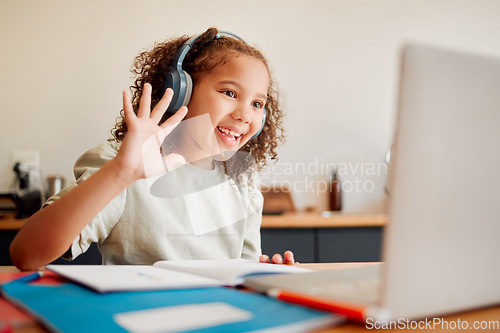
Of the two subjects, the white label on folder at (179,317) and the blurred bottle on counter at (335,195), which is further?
the blurred bottle on counter at (335,195)

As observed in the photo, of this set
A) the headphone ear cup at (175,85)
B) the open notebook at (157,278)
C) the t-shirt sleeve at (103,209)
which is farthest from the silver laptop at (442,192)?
the headphone ear cup at (175,85)

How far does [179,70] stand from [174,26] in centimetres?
134

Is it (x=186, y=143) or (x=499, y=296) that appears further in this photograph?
(x=186, y=143)

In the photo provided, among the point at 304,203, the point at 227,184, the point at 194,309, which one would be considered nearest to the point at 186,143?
→ the point at 227,184

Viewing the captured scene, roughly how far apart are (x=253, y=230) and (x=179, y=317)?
0.93 meters

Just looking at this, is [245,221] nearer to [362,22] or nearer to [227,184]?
[227,184]

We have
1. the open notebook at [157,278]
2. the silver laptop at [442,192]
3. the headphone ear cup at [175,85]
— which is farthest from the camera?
the headphone ear cup at [175,85]

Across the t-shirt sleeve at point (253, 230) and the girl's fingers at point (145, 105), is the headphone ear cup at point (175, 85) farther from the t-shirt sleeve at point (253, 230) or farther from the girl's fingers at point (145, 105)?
the t-shirt sleeve at point (253, 230)

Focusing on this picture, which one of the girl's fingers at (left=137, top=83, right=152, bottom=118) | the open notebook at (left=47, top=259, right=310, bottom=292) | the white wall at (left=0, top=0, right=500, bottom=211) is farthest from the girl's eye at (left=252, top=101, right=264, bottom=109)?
the white wall at (left=0, top=0, right=500, bottom=211)

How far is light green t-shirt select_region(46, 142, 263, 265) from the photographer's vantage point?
0.96 meters

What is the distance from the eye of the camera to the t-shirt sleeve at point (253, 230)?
1.25 metres

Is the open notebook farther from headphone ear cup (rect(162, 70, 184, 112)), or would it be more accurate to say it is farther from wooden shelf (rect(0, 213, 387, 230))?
wooden shelf (rect(0, 213, 387, 230))

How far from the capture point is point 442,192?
0.36 meters

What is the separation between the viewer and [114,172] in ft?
2.09
